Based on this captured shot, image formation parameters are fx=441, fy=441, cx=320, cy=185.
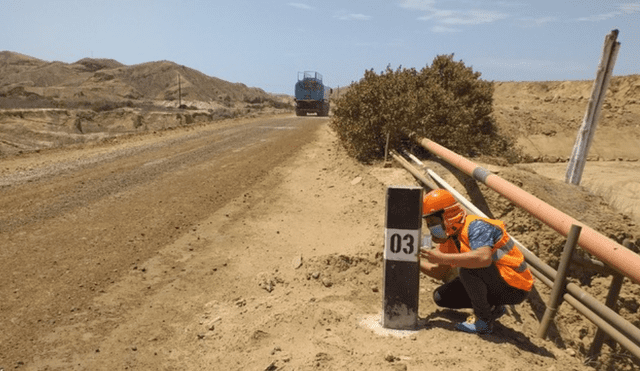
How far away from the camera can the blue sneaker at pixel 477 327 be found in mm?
3627

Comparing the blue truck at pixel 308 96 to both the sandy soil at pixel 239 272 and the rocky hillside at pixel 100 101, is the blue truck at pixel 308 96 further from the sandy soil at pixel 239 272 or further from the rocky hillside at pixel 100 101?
the sandy soil at pixel 239 272

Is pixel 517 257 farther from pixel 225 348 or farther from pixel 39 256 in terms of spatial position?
pixel 39 256

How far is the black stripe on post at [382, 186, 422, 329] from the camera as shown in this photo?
346 cm

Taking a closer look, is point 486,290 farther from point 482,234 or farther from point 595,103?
point 595,103

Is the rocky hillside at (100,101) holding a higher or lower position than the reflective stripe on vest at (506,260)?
higher

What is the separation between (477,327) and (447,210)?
100 cm

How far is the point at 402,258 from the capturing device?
361 centimetres

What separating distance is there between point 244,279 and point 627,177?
43.7 ft

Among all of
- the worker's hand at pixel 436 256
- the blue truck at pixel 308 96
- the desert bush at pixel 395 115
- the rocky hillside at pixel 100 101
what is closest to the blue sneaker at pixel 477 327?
the worker's hand at pixel 436 256

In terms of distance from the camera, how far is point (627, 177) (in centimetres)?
1348

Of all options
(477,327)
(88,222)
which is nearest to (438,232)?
(477,327)

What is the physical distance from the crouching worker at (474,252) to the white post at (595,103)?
6234 millimetres

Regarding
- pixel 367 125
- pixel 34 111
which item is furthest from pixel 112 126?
pixel 367 125

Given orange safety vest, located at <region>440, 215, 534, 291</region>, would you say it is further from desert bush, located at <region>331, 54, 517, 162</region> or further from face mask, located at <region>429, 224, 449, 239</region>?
desert bush, located at <region>331, 54, 517, 162</region>
